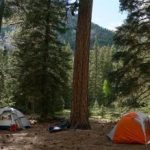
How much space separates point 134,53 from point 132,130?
8.77 meters

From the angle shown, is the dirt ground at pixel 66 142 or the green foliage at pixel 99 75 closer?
the dirt ground at pixel 66 142

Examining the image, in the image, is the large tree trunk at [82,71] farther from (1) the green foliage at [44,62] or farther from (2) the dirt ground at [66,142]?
(1) the green foliage at [44,62]

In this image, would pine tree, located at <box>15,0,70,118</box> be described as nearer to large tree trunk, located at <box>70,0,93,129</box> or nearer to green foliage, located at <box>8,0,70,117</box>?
green foliage, located at <box>8,0,70,117</box>

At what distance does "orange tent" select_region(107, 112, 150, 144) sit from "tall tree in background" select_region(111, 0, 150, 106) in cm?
717

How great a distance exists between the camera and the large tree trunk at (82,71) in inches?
615

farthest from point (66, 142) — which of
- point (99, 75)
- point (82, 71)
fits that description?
point (99, 75)

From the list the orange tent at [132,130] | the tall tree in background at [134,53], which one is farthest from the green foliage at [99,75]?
the orange tent at [132,130]

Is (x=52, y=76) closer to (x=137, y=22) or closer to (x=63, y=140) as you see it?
(x=137, y=22)

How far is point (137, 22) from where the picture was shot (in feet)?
69.7

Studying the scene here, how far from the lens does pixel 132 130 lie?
13148mm

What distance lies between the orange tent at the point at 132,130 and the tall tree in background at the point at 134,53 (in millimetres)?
7172

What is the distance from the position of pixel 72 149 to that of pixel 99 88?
205 ft

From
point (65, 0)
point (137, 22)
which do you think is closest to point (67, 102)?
point (137, 22)

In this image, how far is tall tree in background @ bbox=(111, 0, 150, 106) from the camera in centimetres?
2081
